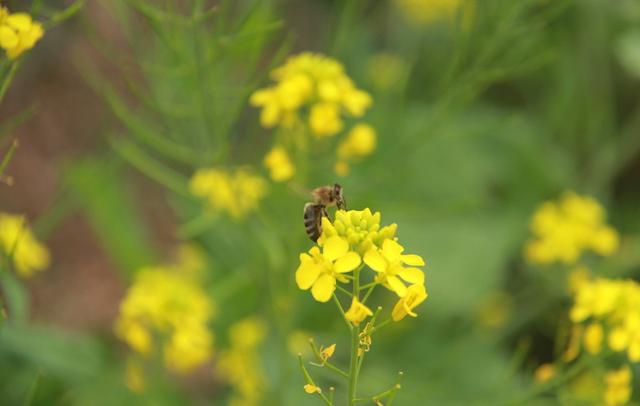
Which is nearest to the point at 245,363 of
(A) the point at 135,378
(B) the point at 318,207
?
(A) the point at 135,378

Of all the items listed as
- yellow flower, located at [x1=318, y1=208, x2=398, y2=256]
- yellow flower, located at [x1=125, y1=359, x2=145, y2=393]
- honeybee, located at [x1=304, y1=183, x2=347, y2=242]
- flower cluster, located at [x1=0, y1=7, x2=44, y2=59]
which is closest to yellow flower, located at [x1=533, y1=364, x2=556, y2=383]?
honeybee, located at [x1=304, y1=183, x2=347, y2=242]

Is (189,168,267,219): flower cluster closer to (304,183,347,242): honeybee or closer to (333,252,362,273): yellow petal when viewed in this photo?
(304,183,347,242): honeybee

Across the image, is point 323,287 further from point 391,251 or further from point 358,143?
point 358,143

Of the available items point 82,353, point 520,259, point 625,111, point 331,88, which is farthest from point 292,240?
point 625,111

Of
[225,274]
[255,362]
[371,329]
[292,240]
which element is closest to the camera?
[371,329]

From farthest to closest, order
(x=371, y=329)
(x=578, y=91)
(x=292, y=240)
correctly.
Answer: (x=578, y=91), (x=292, y=240), (x=371, y=329)

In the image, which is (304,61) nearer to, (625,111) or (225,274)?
(225,274)

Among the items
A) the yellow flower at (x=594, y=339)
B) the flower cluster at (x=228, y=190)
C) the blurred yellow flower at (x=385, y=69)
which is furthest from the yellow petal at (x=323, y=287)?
the blurred yellow flower at (x=385, y=69)

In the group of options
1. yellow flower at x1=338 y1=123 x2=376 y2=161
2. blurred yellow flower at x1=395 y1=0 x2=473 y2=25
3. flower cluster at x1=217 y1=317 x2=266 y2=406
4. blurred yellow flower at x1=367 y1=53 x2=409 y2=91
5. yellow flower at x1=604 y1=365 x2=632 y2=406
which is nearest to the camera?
yellow flower at x1=604 y1=365 x2=632 y2=406
